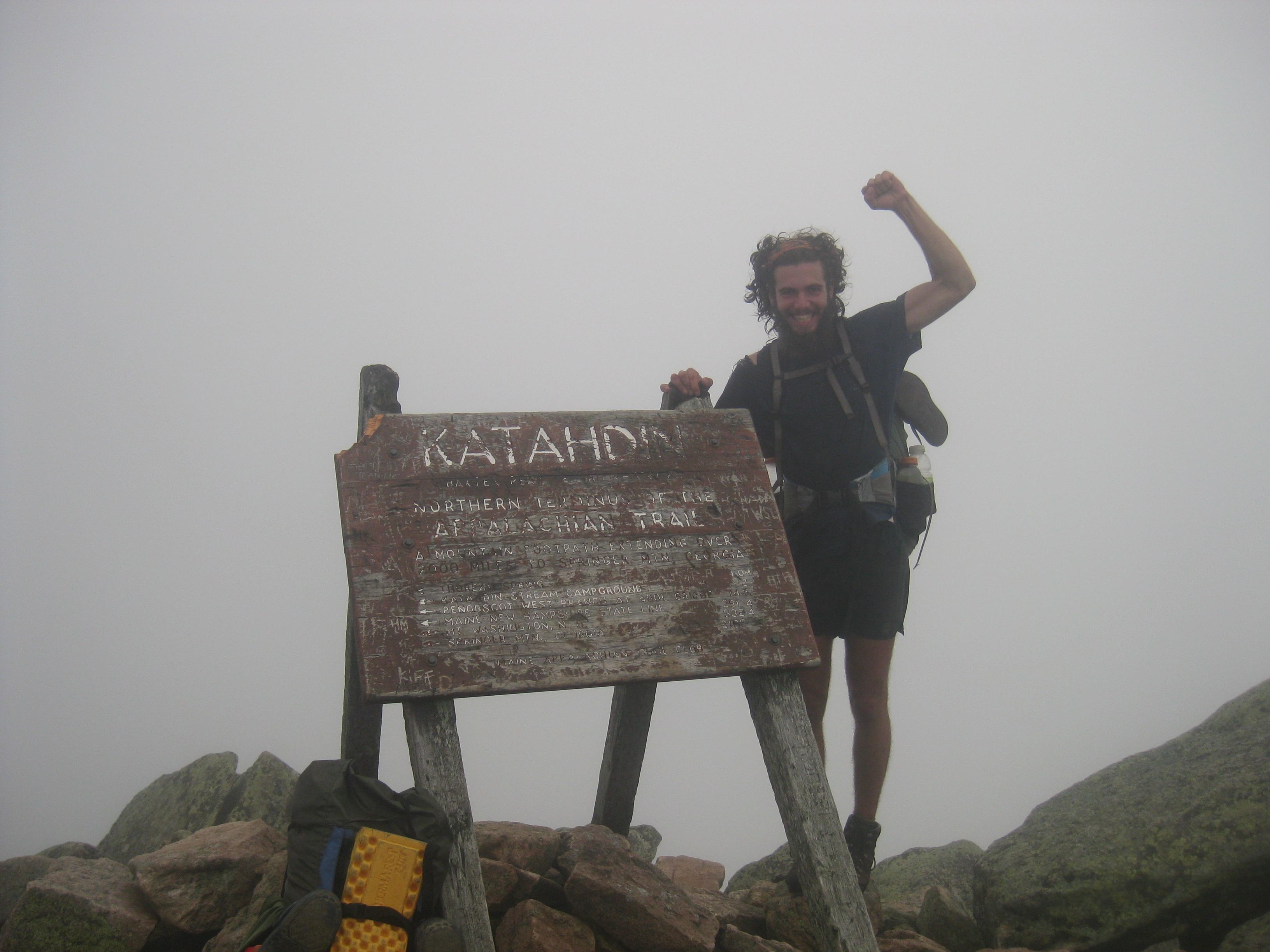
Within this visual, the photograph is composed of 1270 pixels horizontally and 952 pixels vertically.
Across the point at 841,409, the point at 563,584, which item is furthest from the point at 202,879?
the point at 841,409

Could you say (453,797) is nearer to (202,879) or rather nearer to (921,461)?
(202,879)

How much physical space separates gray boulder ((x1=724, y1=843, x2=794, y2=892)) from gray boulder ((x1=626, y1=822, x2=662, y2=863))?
0.62m

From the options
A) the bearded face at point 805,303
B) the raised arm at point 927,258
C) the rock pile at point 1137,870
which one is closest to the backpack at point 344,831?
the rock pile at point 1137,870

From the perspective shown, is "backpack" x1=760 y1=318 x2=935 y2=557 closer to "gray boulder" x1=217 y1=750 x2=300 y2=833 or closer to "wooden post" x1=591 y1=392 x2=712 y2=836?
"wooden post" x1=591 y1=392 x2=712 y2=836

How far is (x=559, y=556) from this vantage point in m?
3.67

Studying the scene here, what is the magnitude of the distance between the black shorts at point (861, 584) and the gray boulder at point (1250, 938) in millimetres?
2186

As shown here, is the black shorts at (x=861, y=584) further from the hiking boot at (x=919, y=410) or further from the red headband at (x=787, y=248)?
the red headband at (x=787, y=248)

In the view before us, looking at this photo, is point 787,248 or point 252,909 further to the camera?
point 787,248

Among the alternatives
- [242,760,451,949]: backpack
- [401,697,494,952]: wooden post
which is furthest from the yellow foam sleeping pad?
[401,697,494,952]: wooden post

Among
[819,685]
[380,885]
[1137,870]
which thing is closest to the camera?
[380,885]

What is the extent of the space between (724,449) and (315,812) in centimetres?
231

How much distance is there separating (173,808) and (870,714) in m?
6.11

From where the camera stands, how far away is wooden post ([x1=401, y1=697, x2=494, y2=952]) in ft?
9.89

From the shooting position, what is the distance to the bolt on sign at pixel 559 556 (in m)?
3.36
